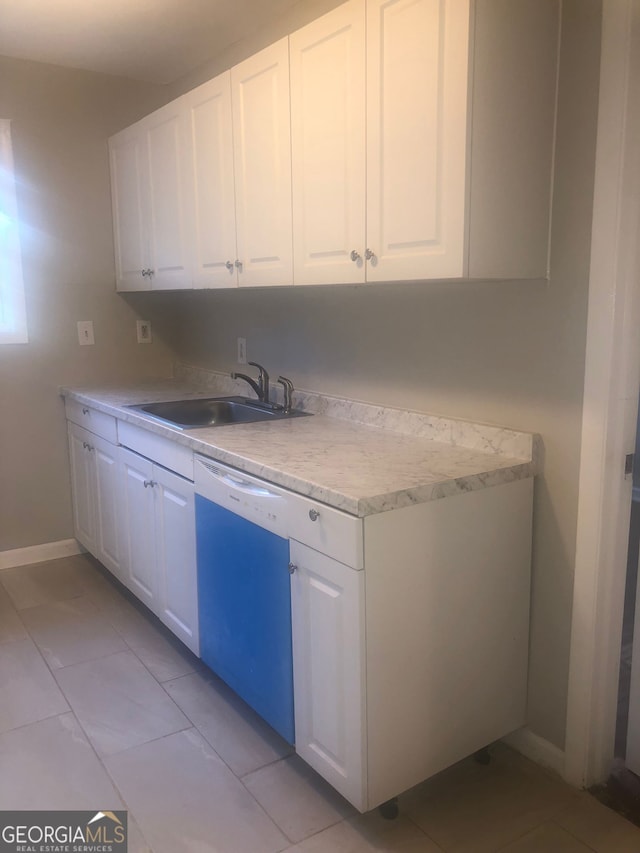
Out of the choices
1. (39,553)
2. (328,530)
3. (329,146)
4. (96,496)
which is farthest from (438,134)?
(39,553)

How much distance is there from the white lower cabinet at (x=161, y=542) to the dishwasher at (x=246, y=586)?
91 mm

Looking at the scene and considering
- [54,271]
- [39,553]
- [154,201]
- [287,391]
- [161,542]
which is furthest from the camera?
[39,553]

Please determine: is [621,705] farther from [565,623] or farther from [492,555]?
[492,555]

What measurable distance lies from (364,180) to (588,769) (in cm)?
171

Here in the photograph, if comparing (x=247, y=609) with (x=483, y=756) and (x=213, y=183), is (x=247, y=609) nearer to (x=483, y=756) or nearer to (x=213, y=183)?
→ (x=483, y=756)

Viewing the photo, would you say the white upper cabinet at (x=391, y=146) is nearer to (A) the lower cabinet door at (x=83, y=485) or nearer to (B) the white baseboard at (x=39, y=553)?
(A) the lower cabinet door at (x=83, y=485)

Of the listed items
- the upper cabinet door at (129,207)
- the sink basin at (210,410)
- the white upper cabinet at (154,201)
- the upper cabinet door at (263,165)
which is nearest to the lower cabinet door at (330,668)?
Answer: the upper cabinet door at (263,165)

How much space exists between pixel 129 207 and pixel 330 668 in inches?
96.0

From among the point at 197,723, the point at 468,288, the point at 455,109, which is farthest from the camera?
the point at 197,723

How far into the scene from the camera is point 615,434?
1704 mm

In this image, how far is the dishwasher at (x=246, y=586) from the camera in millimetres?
1852

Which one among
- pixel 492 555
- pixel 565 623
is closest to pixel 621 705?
pixel 565 623

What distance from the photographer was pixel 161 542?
2551 millimetres

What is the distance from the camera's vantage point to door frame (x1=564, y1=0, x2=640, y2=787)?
159cm
